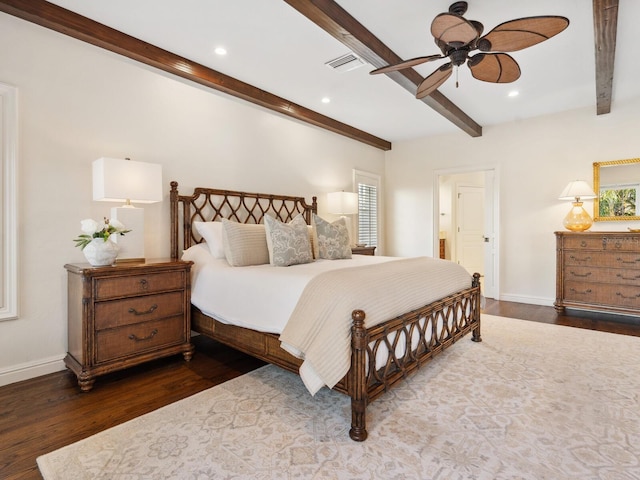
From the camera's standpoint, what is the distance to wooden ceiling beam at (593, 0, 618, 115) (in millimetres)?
2242

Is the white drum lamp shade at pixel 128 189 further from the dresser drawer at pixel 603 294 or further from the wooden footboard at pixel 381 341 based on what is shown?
the dresser drawer at pixel 603 294

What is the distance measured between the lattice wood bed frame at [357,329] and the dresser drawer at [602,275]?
1940mm

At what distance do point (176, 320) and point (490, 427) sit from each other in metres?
2.34

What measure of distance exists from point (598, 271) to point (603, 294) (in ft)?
0.92

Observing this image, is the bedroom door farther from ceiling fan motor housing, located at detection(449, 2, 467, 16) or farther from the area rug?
ceiling fan motor housing, located at detection(449, 2, 467, 16)

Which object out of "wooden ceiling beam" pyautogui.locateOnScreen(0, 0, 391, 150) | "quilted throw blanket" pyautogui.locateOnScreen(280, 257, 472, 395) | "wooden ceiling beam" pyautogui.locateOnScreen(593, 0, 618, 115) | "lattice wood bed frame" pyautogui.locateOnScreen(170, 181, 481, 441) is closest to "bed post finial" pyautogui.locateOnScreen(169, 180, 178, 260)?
"lattice wood bed frame" pyautogui.locateOnScreen(170, 181, 481, 441)

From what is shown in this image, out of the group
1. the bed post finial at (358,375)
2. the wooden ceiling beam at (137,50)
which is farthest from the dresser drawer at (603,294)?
the wooden ceiling beam at (137,50)

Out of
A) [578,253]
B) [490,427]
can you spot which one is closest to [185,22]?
[490,427]

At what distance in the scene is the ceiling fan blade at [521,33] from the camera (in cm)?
193

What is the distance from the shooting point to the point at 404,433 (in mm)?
1805

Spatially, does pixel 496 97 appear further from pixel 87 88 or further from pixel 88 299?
pixel 88 299

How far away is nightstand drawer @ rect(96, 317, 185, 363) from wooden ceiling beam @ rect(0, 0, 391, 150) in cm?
225

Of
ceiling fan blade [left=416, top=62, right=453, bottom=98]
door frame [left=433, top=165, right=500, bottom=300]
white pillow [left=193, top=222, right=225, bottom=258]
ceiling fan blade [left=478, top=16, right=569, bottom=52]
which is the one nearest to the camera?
ceiling fan blade [left=478, top=16, right=569, bottom=52]

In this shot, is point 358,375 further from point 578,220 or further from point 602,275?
point 578,220
